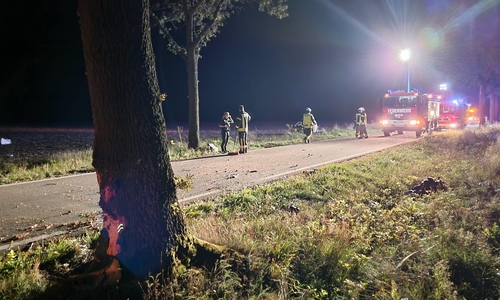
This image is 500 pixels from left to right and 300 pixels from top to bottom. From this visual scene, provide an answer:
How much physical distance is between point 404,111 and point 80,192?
69.2 feet

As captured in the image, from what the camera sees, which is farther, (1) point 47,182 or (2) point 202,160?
(2) point 202,160

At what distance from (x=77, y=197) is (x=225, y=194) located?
264cm

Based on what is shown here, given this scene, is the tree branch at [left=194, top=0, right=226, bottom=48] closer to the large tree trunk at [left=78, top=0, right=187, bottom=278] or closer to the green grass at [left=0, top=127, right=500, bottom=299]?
the green grass at [left=0, top=127, right=500, bottom=299]

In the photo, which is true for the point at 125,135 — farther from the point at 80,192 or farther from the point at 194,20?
the point at 194,20

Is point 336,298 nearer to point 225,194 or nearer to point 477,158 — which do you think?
point 225,194

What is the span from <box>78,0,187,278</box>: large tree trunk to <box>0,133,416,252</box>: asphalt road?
5.46 ft

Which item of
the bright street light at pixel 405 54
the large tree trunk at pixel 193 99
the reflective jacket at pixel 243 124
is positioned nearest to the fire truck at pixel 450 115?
the bright street light at pixel 405 54

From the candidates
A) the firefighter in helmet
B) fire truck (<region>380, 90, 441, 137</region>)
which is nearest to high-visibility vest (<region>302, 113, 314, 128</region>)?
the firefighter in helmet

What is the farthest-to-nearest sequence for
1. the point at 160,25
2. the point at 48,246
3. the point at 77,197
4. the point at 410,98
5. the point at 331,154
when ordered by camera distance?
1. the point at 410,98
2. the point at 160,25
3. the point at 331,154
4. the point at 77,197
5. the point at 48,246

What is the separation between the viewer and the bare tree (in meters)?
15.6

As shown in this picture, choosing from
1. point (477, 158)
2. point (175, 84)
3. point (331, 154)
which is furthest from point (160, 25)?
point (175, 84)

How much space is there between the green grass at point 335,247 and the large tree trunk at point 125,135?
37 cm

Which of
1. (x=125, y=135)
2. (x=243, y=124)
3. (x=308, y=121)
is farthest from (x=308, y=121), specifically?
(x=125, y=135)

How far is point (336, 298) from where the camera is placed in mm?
3695
